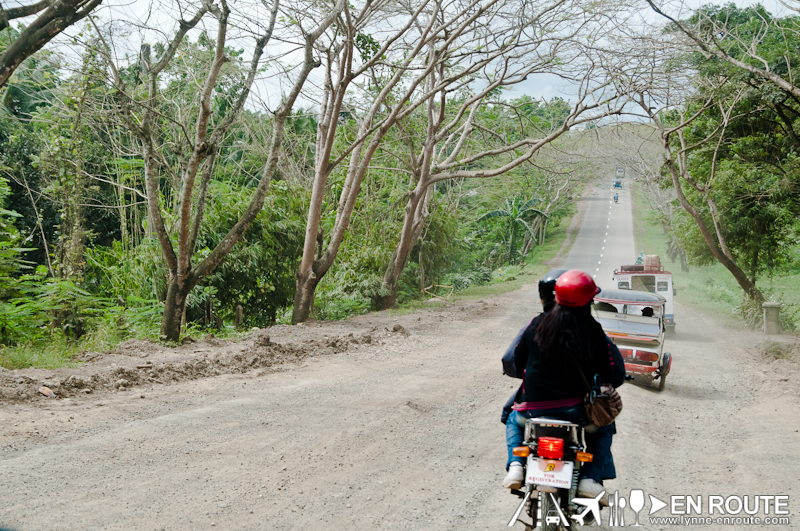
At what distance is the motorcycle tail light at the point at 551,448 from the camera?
3.30 meters

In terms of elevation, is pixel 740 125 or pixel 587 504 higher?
pixel 740 125

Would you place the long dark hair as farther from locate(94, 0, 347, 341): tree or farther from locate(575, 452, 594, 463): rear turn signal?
locate(94, 0, 347, 341): tree

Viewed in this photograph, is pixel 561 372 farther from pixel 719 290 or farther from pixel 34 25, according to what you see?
pixel 719 290

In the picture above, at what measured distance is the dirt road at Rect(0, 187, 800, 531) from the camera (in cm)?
432

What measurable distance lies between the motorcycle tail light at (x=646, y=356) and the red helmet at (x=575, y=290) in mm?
6676

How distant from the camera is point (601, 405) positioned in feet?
11.0

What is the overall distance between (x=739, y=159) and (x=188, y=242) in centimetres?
1347

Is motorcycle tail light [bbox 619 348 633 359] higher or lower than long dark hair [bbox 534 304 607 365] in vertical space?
lower

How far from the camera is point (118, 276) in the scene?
14688mm

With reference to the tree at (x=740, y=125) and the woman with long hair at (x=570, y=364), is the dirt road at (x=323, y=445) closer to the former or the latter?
the woman with long hair at (x=570, y=364)

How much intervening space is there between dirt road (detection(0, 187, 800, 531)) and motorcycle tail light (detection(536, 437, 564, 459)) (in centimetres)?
115

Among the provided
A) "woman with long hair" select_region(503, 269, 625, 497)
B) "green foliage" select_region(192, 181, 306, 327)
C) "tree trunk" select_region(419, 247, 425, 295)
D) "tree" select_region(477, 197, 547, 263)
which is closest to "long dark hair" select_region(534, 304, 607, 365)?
"woman with long hair" select_region(503, 269, 625, 497)

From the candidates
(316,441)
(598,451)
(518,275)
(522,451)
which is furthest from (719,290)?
(522,451)

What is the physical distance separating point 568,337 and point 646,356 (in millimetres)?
6726
